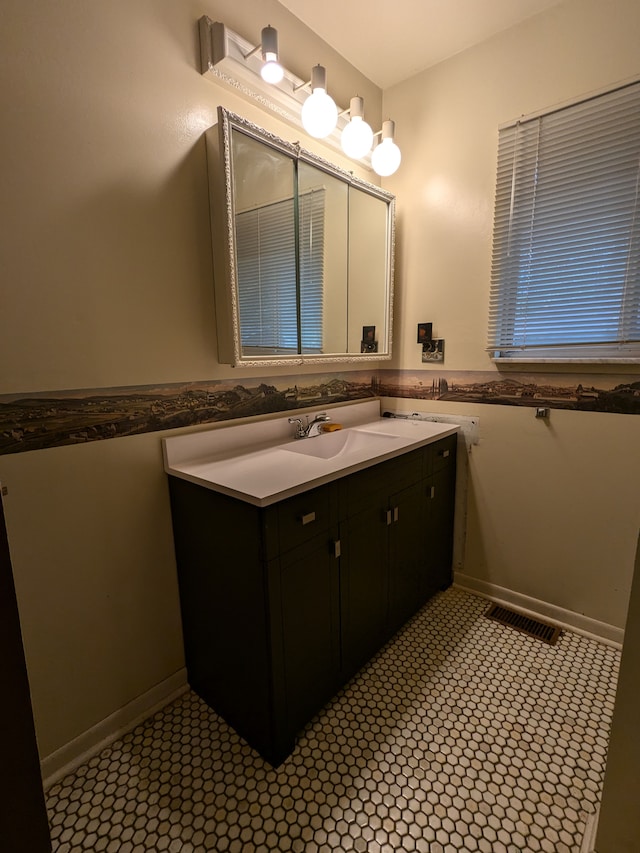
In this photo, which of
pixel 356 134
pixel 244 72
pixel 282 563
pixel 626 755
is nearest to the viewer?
pixel 626 755

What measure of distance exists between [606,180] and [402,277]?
975 mm

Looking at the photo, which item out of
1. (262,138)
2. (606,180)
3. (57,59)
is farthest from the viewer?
(606,180)

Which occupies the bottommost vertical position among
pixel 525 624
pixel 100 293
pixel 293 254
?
pixel 525 624

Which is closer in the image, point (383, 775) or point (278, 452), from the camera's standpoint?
point (383, 775)

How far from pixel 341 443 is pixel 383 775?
4.21 feet

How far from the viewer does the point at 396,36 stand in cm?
184

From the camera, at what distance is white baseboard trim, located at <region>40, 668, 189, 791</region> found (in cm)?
126

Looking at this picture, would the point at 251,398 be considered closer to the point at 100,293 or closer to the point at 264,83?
the point at 100,293

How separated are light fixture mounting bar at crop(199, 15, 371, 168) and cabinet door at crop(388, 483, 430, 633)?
1743 mm

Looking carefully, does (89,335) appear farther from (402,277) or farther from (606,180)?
(606,180)

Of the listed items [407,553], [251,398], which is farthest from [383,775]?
[251,398]

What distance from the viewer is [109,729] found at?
4.54 ft

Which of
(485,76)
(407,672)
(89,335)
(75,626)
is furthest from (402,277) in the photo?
(75,626)

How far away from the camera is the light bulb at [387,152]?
6.07ft
